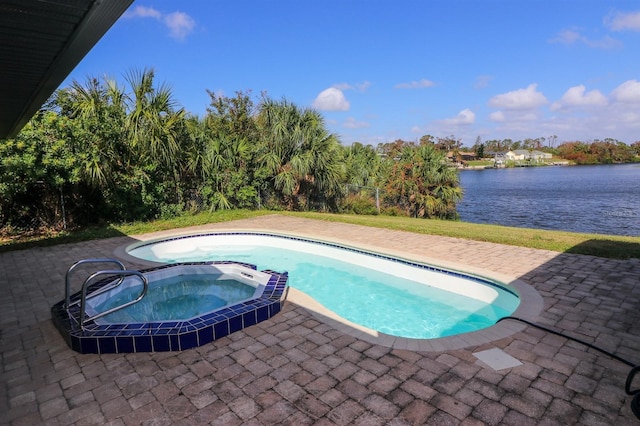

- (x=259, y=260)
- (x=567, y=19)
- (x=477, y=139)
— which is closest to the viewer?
(x=259, y=260)

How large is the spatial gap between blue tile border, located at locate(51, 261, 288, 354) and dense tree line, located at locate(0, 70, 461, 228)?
5.39 m

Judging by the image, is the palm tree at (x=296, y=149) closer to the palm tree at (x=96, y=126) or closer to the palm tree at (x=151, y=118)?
the palm tree at (x=151, y=118)

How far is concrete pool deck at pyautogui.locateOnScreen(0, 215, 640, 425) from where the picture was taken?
7.61 feet

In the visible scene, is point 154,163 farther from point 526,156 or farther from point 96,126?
point 526,156

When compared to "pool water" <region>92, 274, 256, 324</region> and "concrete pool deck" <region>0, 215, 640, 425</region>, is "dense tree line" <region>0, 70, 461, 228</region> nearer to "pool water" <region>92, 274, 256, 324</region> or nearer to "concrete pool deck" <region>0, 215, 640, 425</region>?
"pool water" <region>92, 274, 256, 324</region>

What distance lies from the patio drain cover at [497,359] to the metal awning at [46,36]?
3.43 metres

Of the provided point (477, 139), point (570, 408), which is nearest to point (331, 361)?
point (570, 408)

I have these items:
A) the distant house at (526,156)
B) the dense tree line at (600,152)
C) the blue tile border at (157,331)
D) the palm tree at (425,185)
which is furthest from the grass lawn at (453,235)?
the distant house at (526,156)

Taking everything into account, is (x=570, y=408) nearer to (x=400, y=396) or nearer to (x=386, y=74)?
(x=400, y=396)

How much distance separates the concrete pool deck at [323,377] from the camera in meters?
2.32

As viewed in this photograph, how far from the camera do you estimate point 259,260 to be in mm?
7906

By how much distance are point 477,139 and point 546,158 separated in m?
20.2

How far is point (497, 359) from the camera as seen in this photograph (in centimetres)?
294

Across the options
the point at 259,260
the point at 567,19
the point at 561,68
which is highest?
the point at 567,19
